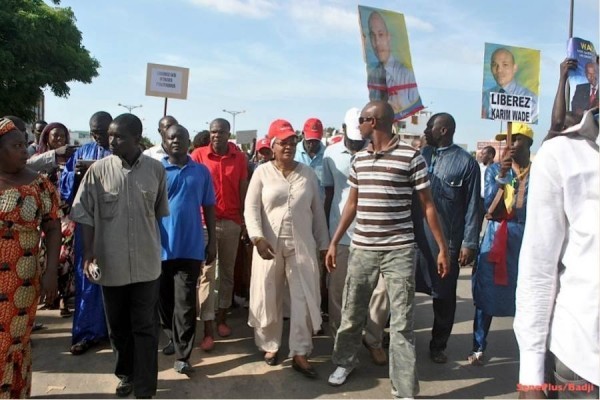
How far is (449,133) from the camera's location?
4266mm

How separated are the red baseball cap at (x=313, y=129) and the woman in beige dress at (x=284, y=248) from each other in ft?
4.71

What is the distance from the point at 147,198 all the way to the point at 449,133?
2570mm

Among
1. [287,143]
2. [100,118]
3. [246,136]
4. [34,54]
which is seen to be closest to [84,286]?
[100,118]

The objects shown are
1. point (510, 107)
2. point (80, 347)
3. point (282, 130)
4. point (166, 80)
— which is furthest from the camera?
point (166, 80)

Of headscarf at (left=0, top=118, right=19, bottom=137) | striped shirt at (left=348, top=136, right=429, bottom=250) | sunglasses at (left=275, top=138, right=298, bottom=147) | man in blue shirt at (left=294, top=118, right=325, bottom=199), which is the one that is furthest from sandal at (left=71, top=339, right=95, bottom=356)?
man in blue shirt at (left=294, top=118, right=325, bottom=199)

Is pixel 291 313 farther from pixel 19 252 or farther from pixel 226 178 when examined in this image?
pixel 19 252

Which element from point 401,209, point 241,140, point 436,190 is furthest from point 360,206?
point 241,140

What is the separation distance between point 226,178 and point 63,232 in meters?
1.67

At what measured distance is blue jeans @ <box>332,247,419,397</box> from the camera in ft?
10.7

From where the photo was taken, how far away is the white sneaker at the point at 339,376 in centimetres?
369

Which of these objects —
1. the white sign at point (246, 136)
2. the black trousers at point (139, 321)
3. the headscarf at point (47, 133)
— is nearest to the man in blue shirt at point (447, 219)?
the black trousers at point (139, 321)

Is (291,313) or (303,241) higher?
(303,241)

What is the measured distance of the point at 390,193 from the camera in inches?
135

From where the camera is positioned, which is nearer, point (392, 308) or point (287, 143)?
point (392, 308)
